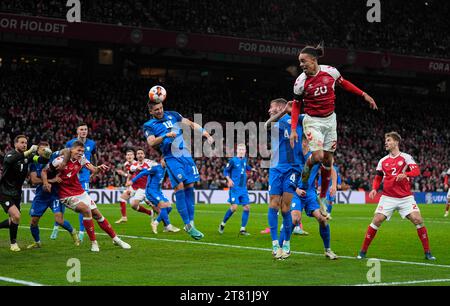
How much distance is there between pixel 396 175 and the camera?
11.9 metres

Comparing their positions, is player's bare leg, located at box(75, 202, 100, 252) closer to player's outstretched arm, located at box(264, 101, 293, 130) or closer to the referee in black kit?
the referee in black kit

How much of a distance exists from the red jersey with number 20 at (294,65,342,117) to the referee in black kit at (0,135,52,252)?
526cm

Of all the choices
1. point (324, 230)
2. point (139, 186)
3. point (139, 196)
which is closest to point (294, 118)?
point (324, 230)

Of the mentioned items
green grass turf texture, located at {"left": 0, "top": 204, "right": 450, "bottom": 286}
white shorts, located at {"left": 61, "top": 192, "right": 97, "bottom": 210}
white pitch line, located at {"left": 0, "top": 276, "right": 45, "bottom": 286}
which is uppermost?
white shorts, located at {"left": 61, "top": 192, "right": 97, "bottom": 210}

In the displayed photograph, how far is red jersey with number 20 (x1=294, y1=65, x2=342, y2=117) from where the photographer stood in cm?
1028

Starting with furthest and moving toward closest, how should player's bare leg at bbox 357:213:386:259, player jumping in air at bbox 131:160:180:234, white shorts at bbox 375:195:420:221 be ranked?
player jumping in air at bbox 131:160:180:234, white shorts at bbox 375:195:420:221, player's bare leg at bbox 357:213:386:259

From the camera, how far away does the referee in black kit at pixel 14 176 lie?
→ 1273 centimetres

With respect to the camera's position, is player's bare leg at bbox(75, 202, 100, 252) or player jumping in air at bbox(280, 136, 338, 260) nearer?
player jumping in air at bbox(280, 136, 338, 260)

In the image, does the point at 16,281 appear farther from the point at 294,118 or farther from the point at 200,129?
the point at 200,129

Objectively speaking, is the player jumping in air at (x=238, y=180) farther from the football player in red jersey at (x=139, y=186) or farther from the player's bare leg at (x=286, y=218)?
the player's bare leg at (x=286, y=218)

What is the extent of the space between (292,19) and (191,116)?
11.1m

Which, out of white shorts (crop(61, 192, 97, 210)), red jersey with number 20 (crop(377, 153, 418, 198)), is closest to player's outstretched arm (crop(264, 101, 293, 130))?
red jersey with number 20 (crop(377, 153, 418, 198))

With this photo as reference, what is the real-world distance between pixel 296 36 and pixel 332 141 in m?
37.2

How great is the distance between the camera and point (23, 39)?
42750mm
